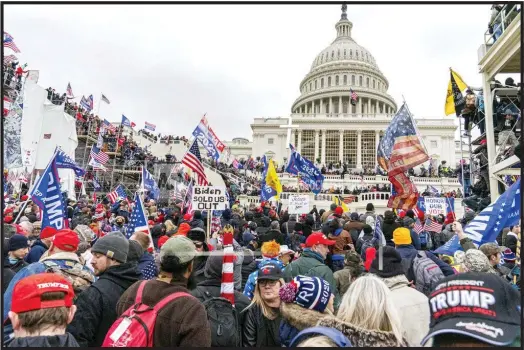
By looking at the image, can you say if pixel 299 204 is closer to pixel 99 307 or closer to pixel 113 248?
pixel 113 248

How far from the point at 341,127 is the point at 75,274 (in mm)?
66388

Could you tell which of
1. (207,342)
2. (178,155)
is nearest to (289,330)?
(207,342)

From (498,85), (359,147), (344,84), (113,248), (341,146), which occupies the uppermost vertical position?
(344,84)

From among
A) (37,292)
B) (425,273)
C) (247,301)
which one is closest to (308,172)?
(425,273)

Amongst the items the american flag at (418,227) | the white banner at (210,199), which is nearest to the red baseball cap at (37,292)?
the white banner at (210,199)

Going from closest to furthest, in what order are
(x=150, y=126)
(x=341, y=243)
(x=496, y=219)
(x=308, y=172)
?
(x=496, y=219) → (x=341, y=243) → (x=308, y=172) → (x=150, y=126)

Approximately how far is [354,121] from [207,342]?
6748cm

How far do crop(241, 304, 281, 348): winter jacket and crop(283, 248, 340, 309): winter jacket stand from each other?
904 mm

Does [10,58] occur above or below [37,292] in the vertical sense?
above

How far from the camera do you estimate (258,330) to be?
134 inches

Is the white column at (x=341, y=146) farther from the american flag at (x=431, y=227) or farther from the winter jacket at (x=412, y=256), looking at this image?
the winter jacket at (x=412, y=256)

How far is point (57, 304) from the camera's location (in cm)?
224

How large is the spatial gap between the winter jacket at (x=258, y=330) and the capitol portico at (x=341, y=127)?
56501 mm

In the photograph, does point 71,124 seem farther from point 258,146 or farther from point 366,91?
point 366,91
